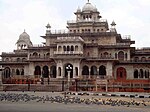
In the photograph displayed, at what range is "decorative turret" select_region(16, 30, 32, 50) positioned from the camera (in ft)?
253

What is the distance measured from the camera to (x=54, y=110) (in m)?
18.3

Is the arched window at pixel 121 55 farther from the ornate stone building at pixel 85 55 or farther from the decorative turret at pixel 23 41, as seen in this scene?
the decorative turret at pixel 23 41

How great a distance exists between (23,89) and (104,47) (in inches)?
850

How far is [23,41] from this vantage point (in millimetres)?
77250

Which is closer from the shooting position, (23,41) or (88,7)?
(88,7)

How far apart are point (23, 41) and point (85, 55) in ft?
79.1

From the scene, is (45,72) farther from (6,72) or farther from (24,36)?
(24,36)

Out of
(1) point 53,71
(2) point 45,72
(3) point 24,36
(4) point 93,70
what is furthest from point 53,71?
(3) point 24,36

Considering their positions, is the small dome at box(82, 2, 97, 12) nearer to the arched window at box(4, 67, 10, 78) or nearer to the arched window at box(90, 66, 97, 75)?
the arched window at box(90, 66, 97, 75)

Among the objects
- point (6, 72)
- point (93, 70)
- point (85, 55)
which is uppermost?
point (85, 55)

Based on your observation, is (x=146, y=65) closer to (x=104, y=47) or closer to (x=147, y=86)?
(x=104, y=47)

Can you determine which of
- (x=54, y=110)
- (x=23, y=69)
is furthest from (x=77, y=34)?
(x=54, y=110)

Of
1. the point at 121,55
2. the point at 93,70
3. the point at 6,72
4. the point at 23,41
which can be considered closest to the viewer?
the point at 93,70

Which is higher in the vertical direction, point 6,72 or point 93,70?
point 93,70
